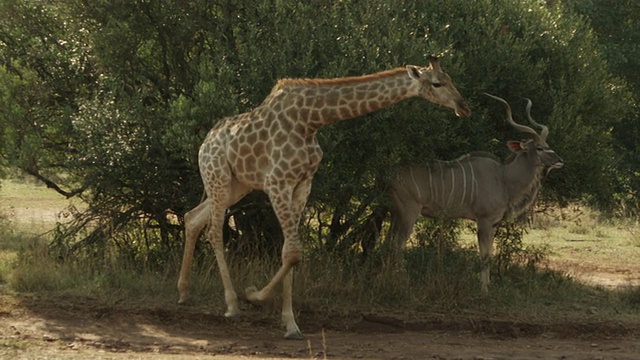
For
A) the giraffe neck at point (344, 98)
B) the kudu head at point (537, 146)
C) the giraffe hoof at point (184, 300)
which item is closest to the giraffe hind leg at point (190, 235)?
the giraffe hoof at point (184, 300)

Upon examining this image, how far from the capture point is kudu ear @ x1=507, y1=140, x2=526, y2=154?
38.4ft

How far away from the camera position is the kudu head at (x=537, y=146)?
11453mm

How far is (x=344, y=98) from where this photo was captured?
9625 mm

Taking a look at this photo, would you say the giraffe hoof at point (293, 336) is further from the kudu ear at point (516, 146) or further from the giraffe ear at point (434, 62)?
the kudu ear at point (516, 146)

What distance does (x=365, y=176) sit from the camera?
1105cm

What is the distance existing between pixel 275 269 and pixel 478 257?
2.29m

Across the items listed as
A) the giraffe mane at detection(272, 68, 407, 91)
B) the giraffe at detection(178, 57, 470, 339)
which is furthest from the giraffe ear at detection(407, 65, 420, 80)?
the giraffe mane at detection(272, 68, 407, 91)

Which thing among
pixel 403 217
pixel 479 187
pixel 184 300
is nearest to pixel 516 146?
pixel 479 187

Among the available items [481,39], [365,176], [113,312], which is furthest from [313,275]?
[481,39]

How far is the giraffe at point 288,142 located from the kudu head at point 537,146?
7.04 ft

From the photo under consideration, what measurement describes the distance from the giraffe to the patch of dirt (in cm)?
42

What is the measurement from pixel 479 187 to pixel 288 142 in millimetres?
3168

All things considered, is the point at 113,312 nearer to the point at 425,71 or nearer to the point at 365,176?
the point at 365,176

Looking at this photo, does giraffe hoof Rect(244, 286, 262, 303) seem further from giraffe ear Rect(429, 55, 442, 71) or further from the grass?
giraffe ear Rect(429, 55, 442, 71)
